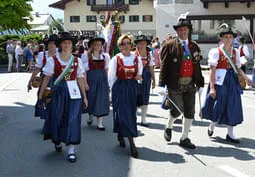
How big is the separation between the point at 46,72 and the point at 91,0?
52993 millimetres

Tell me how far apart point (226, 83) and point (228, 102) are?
31 centimetres

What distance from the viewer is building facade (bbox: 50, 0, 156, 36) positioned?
189ft

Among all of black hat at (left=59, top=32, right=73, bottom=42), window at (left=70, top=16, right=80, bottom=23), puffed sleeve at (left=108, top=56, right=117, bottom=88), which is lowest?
puffed sleeve at (left=108, top=56, right=117, bottom=88)

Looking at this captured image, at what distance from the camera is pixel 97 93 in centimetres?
840

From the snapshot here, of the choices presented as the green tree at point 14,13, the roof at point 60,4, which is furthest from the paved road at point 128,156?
the roof at point 60,4

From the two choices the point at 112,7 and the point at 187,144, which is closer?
Answer: the point at 187,144

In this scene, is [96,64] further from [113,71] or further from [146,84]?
[113,71]

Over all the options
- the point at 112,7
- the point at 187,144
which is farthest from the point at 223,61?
the point at 112,7

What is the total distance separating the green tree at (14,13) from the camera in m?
21.0

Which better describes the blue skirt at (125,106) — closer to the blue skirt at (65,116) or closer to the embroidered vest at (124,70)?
the embroidered vest at (124,70)

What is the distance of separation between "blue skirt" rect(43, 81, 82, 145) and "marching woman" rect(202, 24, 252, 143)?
2363mm

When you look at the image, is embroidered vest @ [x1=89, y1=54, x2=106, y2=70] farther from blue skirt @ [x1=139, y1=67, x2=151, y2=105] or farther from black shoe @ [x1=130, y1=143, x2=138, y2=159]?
black shoe @ [x1=130, y1=143, x2=138, y2=159]

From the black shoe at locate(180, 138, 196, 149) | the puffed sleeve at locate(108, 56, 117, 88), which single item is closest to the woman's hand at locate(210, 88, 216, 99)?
the black shoe at locate(180, 138, 196, 149)

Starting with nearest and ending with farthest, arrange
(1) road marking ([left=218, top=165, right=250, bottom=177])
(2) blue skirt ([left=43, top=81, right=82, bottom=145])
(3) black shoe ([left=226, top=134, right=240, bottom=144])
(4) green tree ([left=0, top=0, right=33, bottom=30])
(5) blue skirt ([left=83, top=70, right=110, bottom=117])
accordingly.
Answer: (1) road marking ([left=218, top=165, right=250, bottom=177]) → (2) blue skirt ([left=43, top=81, right=82, bottom=145]) → (3) black shoe ([left=226, top=134, right=240, bottom=144]) → (5) blue skirt ([left=83, top=70, right=110, bottom=117]) → (4) green tree ([left=0, top=0, right=33, bottom=30])
